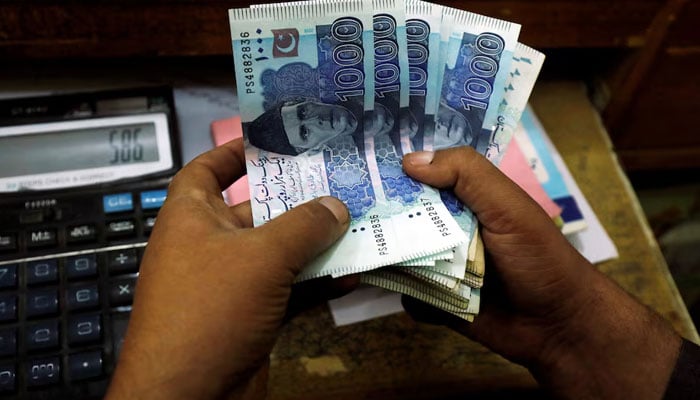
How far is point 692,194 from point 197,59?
87 cm

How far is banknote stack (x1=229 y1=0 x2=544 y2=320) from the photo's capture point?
1.79 ft

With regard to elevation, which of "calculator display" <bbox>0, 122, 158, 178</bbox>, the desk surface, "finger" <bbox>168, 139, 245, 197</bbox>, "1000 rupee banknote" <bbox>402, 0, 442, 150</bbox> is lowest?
the desk surface

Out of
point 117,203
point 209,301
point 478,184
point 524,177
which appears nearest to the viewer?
point 209,301

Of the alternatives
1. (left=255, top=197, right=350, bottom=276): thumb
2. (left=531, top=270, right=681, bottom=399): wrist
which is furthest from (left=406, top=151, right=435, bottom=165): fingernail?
(left=531, top=270, right=681, bottom=399): wrist

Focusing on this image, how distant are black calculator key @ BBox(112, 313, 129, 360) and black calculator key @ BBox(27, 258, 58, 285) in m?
0.07

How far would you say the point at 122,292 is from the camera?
623 millimetres

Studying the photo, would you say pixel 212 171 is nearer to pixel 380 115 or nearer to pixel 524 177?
pixel 380 115

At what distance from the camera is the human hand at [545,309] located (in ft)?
1.88

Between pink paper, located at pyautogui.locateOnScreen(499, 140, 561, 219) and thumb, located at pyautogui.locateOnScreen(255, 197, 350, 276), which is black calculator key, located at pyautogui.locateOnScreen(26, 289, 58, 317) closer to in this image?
thumb, located at pyautogui.locateOnScreen(255, 197, 350, 276)

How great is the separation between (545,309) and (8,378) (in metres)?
0.52

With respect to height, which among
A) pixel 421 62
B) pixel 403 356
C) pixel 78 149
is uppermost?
Answer: pixel 421 62

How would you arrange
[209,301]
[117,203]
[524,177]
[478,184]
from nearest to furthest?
[209,301], [478,184], [117,203], [524,177]

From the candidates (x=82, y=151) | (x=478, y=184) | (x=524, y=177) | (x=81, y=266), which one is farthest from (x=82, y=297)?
(x=524, y=177)

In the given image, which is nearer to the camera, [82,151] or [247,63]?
[247,63]
